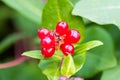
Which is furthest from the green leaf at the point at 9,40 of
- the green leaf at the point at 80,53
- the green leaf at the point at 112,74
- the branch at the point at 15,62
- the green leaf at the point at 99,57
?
the green leaf at the point at 80,53

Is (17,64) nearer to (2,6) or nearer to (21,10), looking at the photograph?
(21,10)

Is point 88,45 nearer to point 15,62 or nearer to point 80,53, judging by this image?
point 80,53

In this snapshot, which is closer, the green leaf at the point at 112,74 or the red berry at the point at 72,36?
the red berry at the point at 72,36

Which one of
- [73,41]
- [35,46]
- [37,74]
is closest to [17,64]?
[37,74]

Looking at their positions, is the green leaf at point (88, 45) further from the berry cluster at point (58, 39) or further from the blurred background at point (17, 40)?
the blurred background at point (17, 40)

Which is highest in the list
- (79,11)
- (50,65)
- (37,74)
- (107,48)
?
(79,11)

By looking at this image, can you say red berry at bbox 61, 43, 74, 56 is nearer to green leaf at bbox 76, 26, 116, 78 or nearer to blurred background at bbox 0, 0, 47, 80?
green leaf at bbox 76, 26, 116, 78
